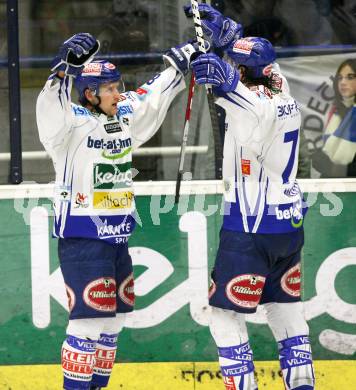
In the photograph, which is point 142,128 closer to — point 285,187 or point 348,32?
point 285,187

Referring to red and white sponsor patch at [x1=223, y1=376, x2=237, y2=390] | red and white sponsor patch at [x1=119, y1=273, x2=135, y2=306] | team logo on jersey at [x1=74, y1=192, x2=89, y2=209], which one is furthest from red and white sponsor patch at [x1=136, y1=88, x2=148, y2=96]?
red and white sponsor patch at [x1=223, y1=376, x2=237, y2=390]

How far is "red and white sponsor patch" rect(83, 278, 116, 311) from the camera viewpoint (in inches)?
233

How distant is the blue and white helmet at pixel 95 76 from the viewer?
5918 millimetres

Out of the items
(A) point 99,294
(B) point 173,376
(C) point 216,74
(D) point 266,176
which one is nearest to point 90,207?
(A) point 99,294

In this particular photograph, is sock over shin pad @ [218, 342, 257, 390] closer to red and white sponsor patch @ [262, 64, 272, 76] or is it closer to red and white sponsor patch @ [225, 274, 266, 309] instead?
red and white sponsor patch @ [225, 274, 266, 309]

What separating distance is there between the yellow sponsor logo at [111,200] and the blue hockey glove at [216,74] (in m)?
0.79

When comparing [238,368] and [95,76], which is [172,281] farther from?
[95,76]

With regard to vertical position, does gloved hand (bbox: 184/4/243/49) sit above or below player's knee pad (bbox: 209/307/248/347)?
above

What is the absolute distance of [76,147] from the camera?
5.91 m

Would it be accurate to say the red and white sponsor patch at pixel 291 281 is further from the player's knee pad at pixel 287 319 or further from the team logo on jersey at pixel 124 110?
the team logo on jersey at pixel 124 110

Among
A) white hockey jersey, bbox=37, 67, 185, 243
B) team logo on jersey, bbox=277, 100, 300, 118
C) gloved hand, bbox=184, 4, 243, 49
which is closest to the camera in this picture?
team logo on jersey, bbox=277, 100, 300, 118

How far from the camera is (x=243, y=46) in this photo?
5789mm

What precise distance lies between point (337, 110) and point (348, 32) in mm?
413

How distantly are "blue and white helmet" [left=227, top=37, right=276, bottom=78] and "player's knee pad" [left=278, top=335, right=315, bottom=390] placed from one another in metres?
1.28
